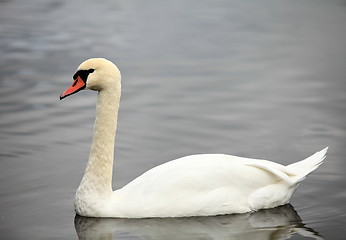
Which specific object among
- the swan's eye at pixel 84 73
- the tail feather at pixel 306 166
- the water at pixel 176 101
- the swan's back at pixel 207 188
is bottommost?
the water at pixel 176 101

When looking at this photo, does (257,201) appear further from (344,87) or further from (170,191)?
(344,87)

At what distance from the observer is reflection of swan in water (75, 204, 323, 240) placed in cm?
680

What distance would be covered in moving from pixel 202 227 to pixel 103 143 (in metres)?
1.12

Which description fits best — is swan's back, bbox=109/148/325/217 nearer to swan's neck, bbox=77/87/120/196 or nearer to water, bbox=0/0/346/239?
water, bbox=0/0/346/239

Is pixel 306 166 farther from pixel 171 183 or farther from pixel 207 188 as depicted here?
pixel 171 183

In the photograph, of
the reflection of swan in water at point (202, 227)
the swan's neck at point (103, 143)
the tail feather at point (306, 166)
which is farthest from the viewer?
the tail feather at point (306, 166)

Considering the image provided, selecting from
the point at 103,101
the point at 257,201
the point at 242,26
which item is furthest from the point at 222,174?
the point at 242,26

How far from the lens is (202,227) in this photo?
22.8 ft

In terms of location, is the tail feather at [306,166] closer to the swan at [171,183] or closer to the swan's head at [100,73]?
the swan at [171,183]

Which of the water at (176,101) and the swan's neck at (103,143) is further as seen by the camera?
the swan's neck at (103,143)

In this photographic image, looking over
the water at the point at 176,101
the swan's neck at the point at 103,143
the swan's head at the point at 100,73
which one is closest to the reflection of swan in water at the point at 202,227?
the water at the point at 176,101

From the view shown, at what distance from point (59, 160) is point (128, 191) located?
1.75m

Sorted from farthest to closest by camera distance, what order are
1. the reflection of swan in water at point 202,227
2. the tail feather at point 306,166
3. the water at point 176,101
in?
the tail feather at point 306,166 → the water at point 176,101 → the reflection of swan in water at point 202,227

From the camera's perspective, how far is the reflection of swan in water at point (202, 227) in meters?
6.80
